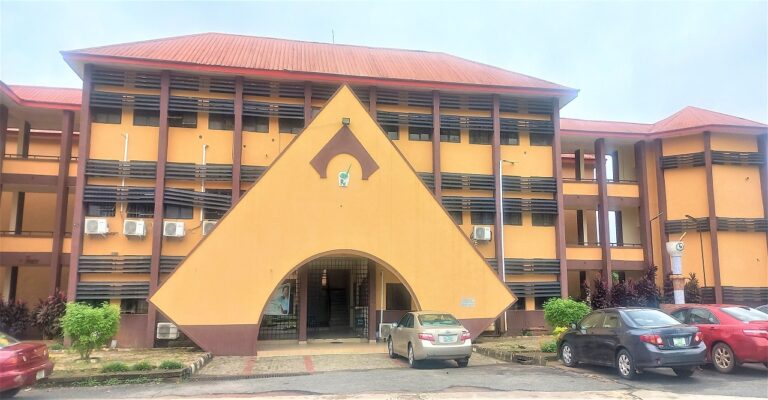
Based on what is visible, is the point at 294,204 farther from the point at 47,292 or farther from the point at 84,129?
the point at 47,292

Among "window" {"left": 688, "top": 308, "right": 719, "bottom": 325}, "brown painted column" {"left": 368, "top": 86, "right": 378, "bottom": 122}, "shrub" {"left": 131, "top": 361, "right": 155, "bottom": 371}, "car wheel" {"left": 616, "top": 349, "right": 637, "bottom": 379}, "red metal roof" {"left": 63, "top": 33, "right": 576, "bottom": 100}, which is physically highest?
"red metal roof" {"left": 63, "top": 33, "right": 576, "bottom": 100}

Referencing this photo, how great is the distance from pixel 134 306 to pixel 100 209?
3.70m

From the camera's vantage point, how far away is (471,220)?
2147cm

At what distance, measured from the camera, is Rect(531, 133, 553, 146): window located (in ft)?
73.9

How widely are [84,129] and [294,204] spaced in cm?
869

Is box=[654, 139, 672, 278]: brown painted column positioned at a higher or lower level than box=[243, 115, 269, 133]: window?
lower

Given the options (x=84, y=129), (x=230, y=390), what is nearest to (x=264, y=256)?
(x=230, y=390)

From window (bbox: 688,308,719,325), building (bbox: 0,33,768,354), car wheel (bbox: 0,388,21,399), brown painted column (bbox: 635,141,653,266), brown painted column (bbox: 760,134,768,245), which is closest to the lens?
car wheel (bbox: 0,388,21,399)

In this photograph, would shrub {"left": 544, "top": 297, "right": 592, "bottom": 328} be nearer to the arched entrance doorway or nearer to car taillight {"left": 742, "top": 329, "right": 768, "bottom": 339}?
the arched entrance doorway

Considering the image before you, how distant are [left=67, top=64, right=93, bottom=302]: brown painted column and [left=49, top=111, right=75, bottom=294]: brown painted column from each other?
5.97 ft

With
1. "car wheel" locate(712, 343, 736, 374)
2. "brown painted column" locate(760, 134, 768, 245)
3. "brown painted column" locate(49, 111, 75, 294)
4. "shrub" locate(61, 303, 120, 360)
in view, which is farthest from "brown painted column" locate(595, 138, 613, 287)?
"brown painted column" locate(49, 111, 75, 294)

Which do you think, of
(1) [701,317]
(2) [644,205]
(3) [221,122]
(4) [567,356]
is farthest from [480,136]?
(1) [701,317]

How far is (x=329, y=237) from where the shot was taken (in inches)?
642

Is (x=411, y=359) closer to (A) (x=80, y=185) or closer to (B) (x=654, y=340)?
(B) (x=654, y=340)
